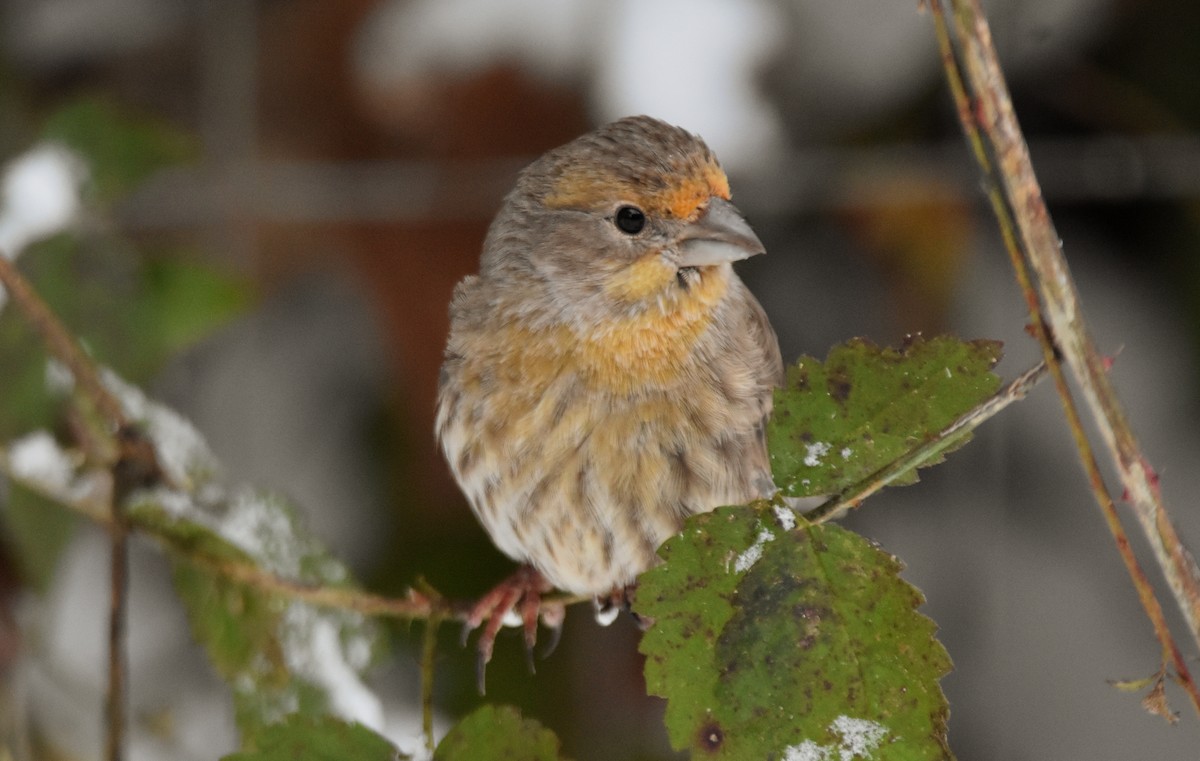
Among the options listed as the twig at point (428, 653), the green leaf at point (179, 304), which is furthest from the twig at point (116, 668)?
the green leaf at point (179, 304)

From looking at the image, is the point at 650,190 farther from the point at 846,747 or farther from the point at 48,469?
the point at 48,469

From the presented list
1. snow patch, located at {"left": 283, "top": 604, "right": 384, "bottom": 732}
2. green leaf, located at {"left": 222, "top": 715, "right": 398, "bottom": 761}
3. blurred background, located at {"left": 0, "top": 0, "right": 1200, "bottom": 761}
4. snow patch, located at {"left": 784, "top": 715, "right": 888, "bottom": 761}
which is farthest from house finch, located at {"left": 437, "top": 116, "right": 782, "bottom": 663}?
blurred background, located at {"left": 0, "top": 0, "right": 1200, "bottom": 761}

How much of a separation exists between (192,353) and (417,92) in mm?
712

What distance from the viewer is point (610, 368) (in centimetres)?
136

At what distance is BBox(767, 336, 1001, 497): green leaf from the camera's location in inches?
31.4

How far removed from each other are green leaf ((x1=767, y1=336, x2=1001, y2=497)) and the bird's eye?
1.69 ft

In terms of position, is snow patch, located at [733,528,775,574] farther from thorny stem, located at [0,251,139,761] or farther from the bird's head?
thorny stem, located at [0,251,139,761]

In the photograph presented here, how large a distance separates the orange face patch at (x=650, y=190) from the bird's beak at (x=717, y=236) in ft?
0.04

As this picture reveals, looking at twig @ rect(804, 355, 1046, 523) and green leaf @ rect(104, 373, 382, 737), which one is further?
green leaf @ rect(104, 373, 382, 737)

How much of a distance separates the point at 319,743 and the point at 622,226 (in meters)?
0.58

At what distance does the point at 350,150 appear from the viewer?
9.78 ft

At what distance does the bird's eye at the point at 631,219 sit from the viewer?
1327mm

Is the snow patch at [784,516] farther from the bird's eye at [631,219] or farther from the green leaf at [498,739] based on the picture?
the bird's eye at [631,219]

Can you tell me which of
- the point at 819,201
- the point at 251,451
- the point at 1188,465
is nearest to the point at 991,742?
the point at 1188,465
